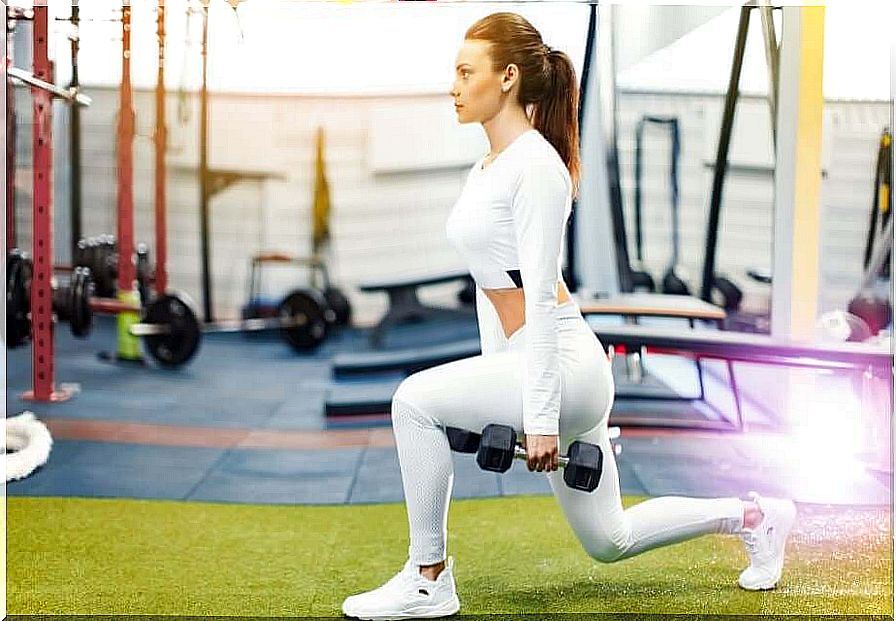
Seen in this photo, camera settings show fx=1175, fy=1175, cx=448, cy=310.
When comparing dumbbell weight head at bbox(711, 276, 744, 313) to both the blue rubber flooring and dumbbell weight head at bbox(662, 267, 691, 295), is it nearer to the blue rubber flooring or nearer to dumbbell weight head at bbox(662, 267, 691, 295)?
dumbbell weight head at bbox(662, 267, 691, 295)

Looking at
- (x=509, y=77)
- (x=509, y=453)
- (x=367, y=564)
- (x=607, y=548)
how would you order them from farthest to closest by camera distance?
(x=367, y=564), (x=607, y=548), (x=509, y=77), (x=509, y=453)

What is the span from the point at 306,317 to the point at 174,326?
123 centimetres

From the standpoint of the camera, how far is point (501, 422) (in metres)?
2.22

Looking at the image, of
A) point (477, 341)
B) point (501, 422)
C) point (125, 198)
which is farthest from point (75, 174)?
point (501, 422)

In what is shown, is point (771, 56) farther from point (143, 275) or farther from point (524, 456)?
point (143, 275)

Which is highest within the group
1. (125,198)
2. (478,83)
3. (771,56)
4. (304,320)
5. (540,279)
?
(771,56)

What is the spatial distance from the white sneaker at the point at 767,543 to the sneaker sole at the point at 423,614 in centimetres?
66

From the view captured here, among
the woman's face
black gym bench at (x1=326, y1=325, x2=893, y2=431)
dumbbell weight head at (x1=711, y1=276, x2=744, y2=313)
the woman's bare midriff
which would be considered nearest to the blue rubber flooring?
black gym bench at (x1=326, y1=325, x2=893, y2=431)

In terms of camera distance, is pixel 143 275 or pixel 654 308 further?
pixel 143 275

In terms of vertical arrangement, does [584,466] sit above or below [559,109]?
below

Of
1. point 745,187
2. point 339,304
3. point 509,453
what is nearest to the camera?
point 509,453

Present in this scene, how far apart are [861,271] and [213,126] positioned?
16.1 feet

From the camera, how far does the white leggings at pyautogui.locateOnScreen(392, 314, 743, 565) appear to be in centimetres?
222

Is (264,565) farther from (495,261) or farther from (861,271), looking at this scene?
(861,271)
